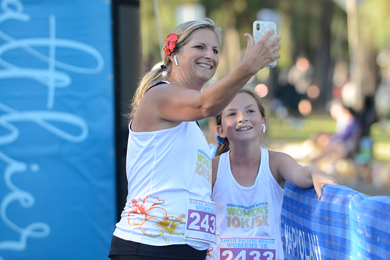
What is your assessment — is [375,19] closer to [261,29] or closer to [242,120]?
[242,120]

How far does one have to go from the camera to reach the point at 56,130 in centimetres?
382

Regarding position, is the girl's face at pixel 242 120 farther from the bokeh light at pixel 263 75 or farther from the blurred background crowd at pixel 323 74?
the bokeh light at pixel 263 75

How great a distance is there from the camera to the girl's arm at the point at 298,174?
2252 mm

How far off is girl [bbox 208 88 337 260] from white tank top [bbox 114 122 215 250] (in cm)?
50

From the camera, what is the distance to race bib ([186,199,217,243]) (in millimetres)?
2027

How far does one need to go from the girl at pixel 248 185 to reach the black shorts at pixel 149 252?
403mm

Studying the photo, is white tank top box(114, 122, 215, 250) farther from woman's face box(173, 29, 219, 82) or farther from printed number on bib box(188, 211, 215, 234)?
woman's face box(173, 29, 219, 82)

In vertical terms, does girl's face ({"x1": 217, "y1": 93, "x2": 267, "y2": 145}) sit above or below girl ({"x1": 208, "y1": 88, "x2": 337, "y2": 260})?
above

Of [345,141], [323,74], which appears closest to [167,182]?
[345,141]

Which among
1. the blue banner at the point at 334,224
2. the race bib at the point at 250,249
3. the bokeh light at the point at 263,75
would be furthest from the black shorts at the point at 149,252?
the bokeh light at the point at 263,75

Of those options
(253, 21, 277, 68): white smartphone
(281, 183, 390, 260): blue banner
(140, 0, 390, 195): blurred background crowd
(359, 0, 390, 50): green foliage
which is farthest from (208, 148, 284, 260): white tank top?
(359, 0, 390, 50): green foliage

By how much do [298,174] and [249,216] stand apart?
1.38 ft

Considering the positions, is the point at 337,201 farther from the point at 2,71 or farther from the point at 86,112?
the point at 2,71

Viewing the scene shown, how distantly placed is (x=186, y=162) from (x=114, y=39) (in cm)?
222
